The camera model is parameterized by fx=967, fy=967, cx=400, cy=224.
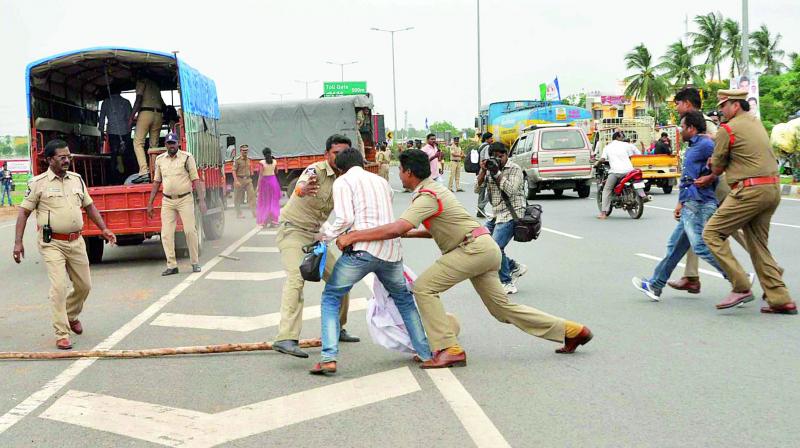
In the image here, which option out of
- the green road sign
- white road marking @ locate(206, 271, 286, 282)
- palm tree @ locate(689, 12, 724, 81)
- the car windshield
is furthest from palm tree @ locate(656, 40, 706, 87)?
white road marking @ locate(206, 271, 286, 282)

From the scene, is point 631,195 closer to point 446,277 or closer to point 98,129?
point 98,129

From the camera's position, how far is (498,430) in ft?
16.4

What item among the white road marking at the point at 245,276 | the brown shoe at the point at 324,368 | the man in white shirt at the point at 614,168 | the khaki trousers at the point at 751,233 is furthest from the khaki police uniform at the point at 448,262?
the man in white shirt at the point at 614,168

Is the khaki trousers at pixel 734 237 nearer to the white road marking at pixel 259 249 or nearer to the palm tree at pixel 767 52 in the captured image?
the white road marking at pixel 259 249

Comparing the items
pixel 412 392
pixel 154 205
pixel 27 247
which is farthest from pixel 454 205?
pixel 27 247

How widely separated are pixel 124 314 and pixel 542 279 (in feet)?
15.2

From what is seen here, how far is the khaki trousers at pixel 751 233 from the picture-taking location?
8.16 meters

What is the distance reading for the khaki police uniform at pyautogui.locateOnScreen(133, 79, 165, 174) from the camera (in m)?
14.9

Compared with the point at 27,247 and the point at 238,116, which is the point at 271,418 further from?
the point at 238,116

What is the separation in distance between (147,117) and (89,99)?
2.20 meters

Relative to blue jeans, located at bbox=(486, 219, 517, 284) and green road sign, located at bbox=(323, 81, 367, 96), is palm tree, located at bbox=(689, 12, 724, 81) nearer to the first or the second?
green road sign, located at bbox=(323, 81, 367, 96)

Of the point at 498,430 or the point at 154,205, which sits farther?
the point at 154,205

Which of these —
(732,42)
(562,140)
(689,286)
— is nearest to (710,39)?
(732,42)

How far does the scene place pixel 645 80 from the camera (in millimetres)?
82375
